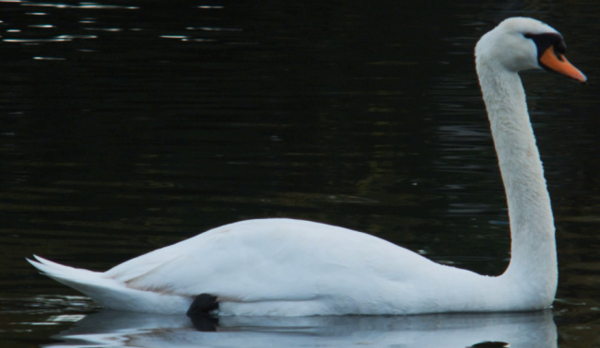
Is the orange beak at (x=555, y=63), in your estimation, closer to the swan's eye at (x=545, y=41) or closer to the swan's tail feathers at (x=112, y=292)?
the swan's eye at (x=545, y=41)

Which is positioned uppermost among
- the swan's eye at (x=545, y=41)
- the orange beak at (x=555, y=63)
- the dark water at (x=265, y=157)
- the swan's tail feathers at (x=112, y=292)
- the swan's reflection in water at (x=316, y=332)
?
the swan's eye at (x=545, y=41)

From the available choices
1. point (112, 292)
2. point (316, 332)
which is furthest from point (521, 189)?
point (112, 292)

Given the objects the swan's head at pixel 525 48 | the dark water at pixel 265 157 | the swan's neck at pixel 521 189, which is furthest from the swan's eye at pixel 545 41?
the dark water at pixel 265 157

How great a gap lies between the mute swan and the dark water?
14 cm

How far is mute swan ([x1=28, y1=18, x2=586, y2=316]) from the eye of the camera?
6.71m

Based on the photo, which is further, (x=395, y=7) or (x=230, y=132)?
(x=395, y=7)

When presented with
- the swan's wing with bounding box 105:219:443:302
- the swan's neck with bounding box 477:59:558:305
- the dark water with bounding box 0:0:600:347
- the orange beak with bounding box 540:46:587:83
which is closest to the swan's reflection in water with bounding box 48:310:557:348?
the dark water with bounding box 0:0:600:347

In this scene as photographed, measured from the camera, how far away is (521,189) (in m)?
7.18

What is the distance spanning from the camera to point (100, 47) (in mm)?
23234

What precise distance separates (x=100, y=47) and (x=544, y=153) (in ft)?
42.1

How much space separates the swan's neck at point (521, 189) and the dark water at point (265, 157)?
0.94 feet

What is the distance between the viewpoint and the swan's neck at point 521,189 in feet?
23.1

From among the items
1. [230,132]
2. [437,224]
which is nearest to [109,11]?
[230,132]

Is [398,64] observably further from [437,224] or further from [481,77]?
[481,77]
